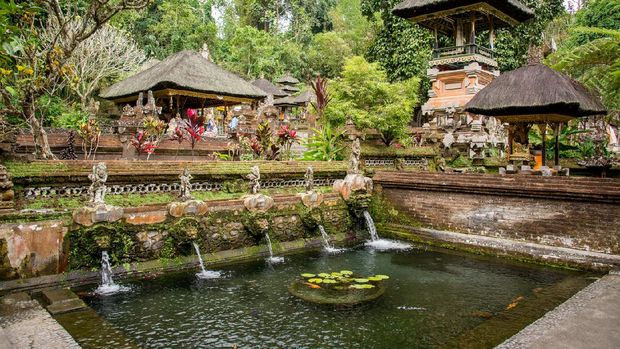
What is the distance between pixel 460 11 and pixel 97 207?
1762cm

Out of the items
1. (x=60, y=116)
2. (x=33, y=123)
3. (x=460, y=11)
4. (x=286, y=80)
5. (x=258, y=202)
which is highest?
(x=286, y=80)

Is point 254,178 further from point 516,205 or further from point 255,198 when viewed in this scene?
point 516,205

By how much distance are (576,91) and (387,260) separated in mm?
6329

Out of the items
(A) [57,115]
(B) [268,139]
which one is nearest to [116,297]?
(B) [268,139]

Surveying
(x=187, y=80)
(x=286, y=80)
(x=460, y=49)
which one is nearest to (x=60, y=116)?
(x=187, y=80)

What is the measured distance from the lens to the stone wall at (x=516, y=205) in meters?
8.29

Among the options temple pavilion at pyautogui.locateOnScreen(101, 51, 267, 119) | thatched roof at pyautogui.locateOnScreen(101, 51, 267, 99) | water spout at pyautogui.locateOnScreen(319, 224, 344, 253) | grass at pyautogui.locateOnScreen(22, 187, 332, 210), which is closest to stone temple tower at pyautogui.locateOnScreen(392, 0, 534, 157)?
thatched roof at pyautogui.locateOnScreen(101, 51, 267, 99)

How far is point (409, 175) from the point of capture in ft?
37.0

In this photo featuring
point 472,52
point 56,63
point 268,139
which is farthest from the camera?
point 472,52

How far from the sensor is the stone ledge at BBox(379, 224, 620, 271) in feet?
26.6

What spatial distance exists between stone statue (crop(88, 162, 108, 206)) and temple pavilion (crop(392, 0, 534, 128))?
14.3 m

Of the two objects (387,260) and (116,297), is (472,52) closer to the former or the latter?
(387,260)

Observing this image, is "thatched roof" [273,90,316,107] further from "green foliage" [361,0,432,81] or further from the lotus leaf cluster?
the lotus leaf cluster

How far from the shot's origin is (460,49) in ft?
67.0
